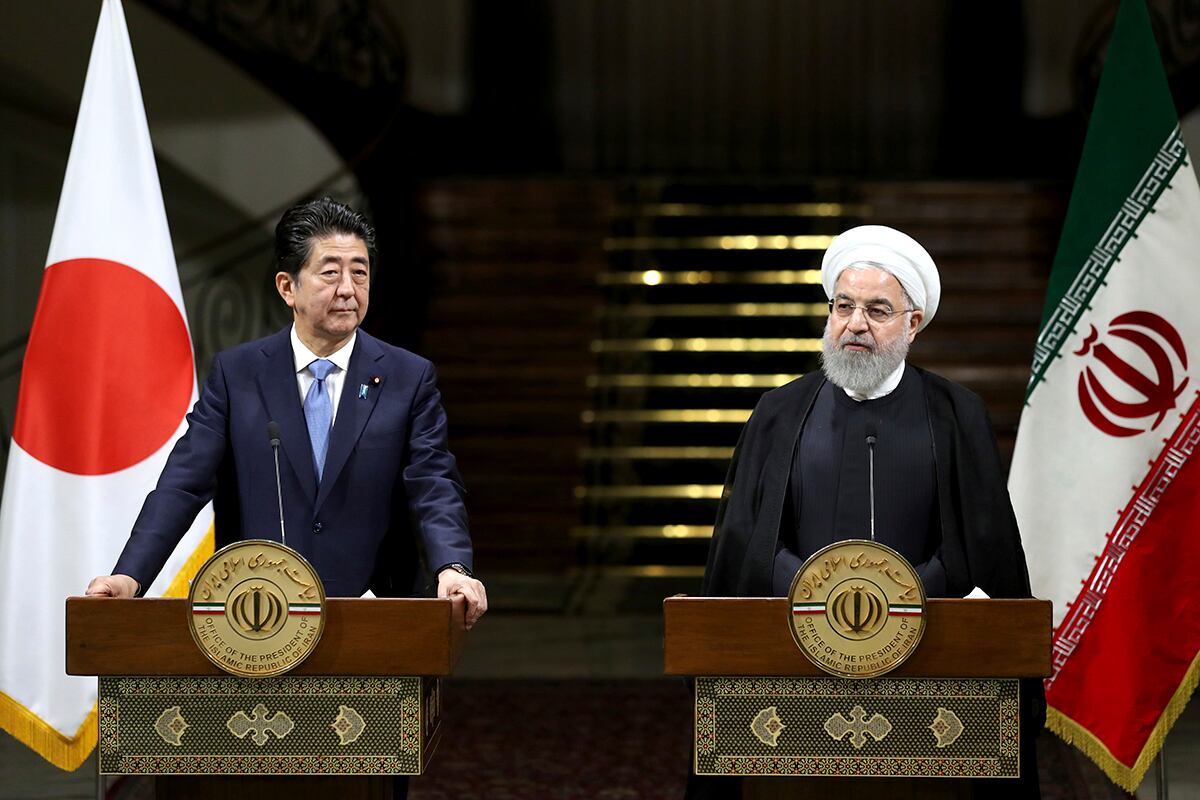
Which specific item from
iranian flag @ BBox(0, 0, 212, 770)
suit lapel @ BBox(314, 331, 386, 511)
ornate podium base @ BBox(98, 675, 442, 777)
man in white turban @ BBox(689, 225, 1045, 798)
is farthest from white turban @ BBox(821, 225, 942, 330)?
iranian flag @ BBox(0, 0, 212, 770)

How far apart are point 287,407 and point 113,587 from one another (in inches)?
19.1

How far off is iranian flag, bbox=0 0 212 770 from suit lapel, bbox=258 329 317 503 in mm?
1070

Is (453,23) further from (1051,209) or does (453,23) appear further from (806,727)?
(806,727)

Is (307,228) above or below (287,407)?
above

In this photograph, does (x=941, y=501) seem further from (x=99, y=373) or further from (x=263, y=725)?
(x=99, y=373)

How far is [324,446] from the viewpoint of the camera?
332cm

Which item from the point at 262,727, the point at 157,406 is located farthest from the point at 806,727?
the point at 157,406

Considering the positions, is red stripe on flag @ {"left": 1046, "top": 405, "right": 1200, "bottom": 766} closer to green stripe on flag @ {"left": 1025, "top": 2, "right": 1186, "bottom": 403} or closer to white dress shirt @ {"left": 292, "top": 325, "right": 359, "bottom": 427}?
green stripe on flag @ {"left": 1025, "top": 2, "right": 1186, "bottom": 403}

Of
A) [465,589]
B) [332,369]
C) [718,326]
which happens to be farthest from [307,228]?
[718,326]

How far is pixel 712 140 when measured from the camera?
13117mm

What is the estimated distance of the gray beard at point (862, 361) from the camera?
3.34 m

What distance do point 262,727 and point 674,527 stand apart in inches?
249

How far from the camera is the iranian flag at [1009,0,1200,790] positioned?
420cm

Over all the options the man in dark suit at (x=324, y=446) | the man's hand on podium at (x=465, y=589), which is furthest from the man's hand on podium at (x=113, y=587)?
the man's hand on podium at (x=465, y=589)
